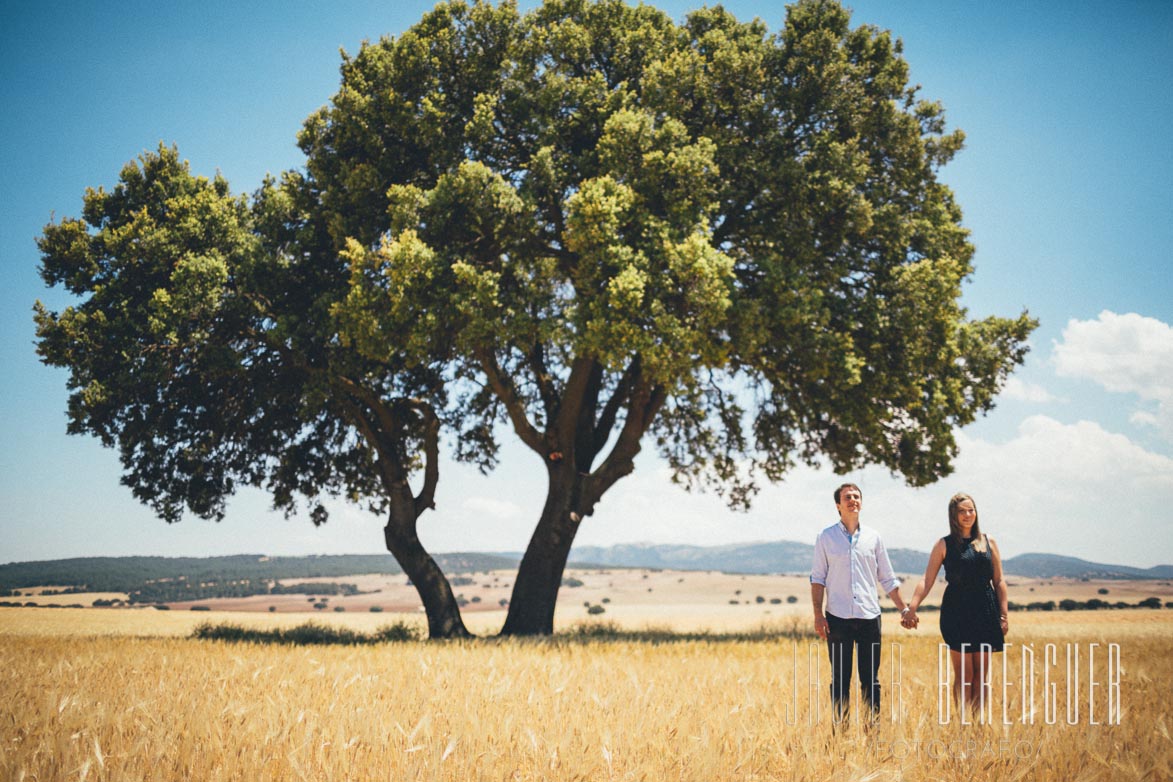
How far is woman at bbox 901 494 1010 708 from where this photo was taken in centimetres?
664

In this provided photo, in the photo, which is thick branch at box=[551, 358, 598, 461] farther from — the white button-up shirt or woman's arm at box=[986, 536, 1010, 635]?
woman's arm at box=[986, 536, 1010, 635]

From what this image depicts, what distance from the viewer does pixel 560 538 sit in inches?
688

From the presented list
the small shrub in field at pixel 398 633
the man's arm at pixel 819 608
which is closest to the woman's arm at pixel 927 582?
the man's arm at pixel 819 608

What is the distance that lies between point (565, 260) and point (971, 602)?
38.5ft

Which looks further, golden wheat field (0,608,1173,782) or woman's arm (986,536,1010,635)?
woman's arm (986,536,1010,635)

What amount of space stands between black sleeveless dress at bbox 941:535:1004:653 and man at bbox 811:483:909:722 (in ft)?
2.24

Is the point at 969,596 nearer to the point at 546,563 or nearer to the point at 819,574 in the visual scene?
the point at 819,574

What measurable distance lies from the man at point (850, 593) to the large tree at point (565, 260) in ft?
23.8

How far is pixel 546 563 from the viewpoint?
57.0ft

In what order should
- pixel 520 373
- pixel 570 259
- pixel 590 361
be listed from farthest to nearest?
1. pixel 520 373
2. pixel 590 361
3. pixel 570 259

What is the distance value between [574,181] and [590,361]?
437 centimetres

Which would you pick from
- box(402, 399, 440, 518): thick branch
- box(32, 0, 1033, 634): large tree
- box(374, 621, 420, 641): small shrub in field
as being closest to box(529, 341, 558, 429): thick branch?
box(32, 0, 1033, 634): large tree

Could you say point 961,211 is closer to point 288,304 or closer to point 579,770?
point 288,304

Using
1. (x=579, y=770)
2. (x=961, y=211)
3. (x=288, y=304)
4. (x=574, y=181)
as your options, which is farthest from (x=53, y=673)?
(x=961, y=211)
